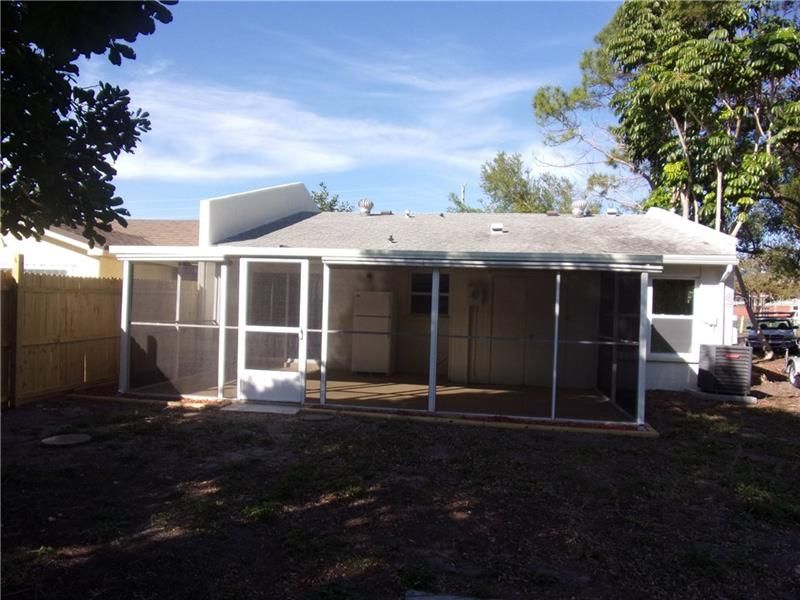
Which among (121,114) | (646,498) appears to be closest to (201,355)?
(121,114)

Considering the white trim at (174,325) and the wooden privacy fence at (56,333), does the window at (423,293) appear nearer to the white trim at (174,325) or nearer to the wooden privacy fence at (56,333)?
the white trim at (174,325)

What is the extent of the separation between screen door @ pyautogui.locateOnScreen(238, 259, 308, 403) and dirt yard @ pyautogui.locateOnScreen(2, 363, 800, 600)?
1249 millimetres

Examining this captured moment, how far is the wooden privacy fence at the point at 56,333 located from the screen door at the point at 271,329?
124 inches

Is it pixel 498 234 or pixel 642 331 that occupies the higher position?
pixel 498 234

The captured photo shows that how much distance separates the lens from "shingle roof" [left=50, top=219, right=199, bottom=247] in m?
17.4

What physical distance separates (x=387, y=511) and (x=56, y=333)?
771cm

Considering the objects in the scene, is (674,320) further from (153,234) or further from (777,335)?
(777,335)

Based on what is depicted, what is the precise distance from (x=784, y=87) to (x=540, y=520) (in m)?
18.4

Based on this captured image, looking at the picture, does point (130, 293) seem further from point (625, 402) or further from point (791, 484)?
point (791, 484)

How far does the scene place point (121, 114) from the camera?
5027mm

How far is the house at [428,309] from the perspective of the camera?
10242 mm

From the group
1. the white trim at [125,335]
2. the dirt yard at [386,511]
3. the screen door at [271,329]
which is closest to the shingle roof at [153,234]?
the white trim at [125,335]

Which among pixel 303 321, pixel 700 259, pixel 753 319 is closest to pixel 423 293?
pixel 303 321

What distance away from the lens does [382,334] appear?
10641 mm
